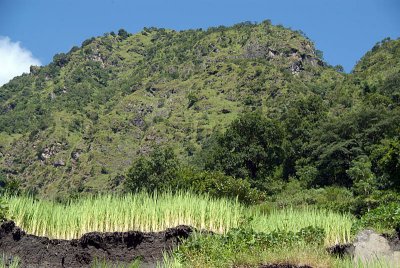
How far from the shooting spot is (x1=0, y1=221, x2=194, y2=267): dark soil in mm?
9938

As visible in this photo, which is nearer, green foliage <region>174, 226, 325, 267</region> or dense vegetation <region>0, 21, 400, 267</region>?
green foliage <region>174, 226, 325, 267</region>

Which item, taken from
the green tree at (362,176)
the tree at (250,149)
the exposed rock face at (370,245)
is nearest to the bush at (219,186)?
the green tree at (362,176)

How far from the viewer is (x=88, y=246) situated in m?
10.3

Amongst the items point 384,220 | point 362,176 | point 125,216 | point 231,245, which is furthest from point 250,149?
point 231,245

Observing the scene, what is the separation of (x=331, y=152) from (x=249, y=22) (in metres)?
119

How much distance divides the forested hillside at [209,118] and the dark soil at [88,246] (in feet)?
53.4

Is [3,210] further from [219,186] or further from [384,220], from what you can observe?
[219,186]

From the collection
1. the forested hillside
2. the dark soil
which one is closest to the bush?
the forested hillside

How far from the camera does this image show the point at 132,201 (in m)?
10.5

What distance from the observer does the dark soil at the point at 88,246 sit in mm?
9938

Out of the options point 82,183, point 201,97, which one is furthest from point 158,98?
point 82,183

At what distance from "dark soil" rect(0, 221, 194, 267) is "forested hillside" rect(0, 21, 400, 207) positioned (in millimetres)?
16274

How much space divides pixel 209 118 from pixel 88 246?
348 feet

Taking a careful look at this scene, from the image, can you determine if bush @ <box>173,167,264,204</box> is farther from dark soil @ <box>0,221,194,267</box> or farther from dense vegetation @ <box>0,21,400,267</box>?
dark soil @ <box>0,221,194,267</box>
